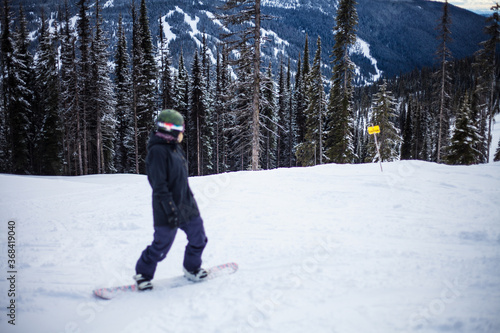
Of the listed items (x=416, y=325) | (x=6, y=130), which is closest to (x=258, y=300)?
(x=416, y=325)

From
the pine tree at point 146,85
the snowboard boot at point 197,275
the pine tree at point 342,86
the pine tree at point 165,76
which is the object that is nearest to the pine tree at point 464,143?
the pine tree at point 342,86

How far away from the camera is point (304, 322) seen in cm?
266

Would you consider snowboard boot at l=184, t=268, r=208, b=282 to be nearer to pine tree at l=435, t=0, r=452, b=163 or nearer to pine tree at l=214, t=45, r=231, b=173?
pine tree at l=435, t=0, r=452, b=163

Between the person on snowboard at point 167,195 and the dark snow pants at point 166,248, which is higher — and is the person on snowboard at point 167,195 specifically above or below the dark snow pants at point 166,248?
above

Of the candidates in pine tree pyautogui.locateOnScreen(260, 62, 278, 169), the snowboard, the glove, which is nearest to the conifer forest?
pine tree pyautogui.locateOnScreen(260, 62, 278, 169)

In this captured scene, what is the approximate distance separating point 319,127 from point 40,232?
28.4m

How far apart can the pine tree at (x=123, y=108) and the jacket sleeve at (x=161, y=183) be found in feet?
95.7

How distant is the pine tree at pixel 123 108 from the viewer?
3091 centimetres

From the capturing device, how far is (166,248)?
342cm

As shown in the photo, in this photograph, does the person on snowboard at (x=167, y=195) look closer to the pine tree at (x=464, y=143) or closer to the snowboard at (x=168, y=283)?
the snowboard at (x=168, y=283)

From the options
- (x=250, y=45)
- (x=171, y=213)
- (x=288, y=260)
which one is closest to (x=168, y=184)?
(x=171, y=213)

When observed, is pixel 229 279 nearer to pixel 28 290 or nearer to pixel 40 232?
pixel 28 290

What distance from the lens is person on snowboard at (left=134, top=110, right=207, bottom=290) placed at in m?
3.15

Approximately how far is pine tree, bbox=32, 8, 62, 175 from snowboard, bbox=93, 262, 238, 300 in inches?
1252
